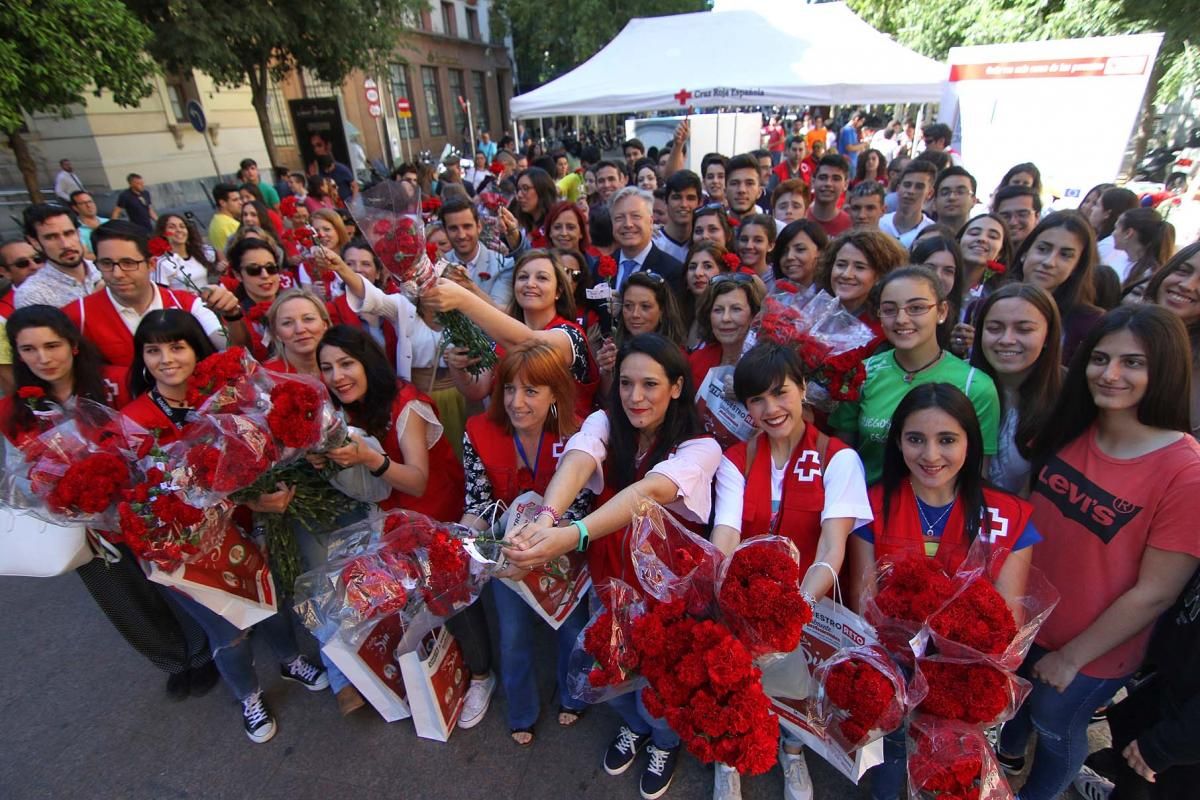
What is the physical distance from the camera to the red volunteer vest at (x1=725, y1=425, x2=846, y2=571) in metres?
2.21

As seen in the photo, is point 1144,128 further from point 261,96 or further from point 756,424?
point 261,96

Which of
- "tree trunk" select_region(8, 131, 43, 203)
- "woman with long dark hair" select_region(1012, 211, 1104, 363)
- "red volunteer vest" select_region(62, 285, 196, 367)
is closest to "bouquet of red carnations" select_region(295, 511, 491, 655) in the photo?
"red volunteer vest" select_region(62, 285, 196, 367)

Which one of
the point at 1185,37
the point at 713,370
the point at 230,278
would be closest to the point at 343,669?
the point at 713,370

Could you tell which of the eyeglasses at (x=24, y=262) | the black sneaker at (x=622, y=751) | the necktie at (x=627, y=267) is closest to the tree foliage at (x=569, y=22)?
the necktie at (x=627, y=267)

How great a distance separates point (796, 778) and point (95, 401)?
138 inches

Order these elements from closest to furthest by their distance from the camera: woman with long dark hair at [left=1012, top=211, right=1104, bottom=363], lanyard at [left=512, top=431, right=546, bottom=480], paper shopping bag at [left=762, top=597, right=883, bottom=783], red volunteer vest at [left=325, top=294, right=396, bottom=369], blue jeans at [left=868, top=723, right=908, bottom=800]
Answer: paper shopping bag at [left=762, top=597, right=883, bottom=783], blue jeans at [left=868, top=723, right=908, bottom=800], lanyard at [left=512, top=431, right=546, bottom=480], woman with long dark hair at [left=1012, top=211, right=1104, bottom=363], red volunteer vest at [left=325, top=294, right=396, bottom=369]

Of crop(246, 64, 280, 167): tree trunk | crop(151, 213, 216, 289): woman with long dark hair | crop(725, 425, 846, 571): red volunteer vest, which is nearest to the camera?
crop(725, 425, 846, 571): red volunteer vest

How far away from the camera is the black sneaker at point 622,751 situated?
2543mm

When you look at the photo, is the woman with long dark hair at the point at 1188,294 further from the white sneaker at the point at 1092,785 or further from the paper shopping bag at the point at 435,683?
the paper shopping bag at the point at 435,683

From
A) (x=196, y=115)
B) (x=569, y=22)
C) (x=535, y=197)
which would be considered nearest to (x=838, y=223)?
(x=535, y=197)

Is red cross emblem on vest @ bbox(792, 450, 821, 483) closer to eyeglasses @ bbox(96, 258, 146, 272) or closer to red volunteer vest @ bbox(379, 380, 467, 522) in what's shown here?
red volunteer vest @ bbox(379, 380, 467, 522)

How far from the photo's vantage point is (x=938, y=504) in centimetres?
213

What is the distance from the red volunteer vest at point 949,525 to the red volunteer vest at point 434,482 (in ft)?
6.02

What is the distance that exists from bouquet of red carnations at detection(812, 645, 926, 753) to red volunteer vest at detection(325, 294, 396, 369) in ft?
9.79
